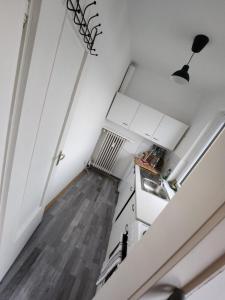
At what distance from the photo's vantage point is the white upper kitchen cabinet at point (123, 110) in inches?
149

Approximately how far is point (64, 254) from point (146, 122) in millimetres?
2755

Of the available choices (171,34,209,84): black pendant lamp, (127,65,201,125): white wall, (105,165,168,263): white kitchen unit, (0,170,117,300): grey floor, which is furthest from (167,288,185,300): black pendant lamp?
(127,65,201,125): white wall

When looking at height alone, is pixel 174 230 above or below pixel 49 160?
above

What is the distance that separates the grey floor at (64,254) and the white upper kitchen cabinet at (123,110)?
1690 mm

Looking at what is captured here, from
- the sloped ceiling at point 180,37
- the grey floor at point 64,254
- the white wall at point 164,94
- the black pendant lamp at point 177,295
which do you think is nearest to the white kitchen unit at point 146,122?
the white wall at point 164,94

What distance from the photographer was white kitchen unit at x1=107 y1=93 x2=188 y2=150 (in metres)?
3.68

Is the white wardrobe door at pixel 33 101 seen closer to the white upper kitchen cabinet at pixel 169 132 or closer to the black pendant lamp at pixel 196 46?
the black pendant lamp at pixel 196 46

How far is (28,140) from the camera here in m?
1.11

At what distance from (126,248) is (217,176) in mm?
1401

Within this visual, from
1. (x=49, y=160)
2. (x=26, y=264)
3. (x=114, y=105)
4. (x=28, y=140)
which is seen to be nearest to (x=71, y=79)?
(x=28, y=140)

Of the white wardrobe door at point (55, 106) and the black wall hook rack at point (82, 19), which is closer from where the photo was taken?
the black wall hook rack at point (82, 19)

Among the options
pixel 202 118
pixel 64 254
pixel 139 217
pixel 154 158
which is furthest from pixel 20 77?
pixel 154 158

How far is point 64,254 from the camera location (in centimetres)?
205

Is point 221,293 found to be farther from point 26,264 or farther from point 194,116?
point 194,116
